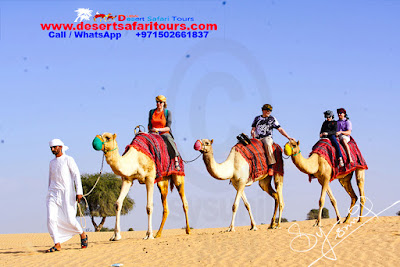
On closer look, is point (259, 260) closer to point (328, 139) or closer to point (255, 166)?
point (255, 166)

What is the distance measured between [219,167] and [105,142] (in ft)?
11.0

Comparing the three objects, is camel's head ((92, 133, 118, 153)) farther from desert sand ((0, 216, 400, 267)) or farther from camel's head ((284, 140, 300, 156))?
camel's head ((284, 140, 300, 156))

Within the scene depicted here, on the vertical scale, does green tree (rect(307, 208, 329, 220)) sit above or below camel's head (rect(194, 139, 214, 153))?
below

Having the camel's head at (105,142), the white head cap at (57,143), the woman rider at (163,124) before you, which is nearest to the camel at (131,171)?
the camel's head at (105,142)

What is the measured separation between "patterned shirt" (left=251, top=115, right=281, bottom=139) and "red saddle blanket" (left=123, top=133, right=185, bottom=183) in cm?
292

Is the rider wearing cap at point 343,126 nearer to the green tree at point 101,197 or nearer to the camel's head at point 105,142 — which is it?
the camel's head at point 105,142

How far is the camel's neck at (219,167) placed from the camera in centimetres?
1466

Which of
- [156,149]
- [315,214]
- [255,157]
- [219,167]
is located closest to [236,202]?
[219,167]

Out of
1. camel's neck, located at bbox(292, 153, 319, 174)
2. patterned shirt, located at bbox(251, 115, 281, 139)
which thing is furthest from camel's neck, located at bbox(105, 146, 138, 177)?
camel's neck, located at bbox(292, 153, 319, 174)

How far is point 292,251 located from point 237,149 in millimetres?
4558

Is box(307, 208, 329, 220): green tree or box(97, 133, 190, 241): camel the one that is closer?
box(97, 133, 190, 241): camel

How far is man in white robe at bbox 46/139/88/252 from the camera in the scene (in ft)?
41.3

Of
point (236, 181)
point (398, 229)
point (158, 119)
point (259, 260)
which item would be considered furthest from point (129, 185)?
point (398, 229)

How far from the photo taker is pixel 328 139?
1686cm
